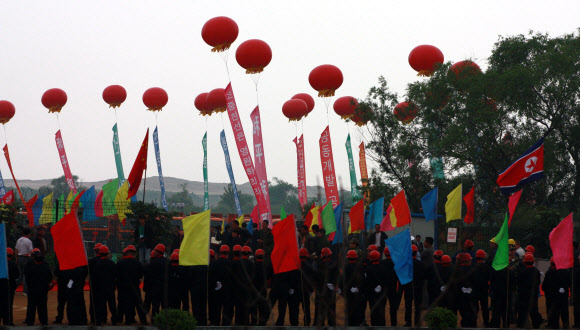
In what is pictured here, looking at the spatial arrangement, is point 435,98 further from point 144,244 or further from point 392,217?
point 144,244

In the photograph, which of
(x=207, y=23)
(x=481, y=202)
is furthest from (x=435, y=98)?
(x=207, y=23)

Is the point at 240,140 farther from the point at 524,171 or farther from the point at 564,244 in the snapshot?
the point at 564,244

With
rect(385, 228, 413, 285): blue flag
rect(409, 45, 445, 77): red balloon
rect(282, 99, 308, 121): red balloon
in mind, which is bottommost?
rect(385, 228, 413, 285): blue flag

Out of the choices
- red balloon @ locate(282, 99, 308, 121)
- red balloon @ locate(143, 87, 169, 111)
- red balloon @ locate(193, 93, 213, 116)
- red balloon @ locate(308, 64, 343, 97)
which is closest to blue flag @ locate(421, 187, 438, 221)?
red balloon @ locate(308, 64, 343, 97)

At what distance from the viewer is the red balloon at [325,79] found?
960 inches

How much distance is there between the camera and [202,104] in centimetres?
3158

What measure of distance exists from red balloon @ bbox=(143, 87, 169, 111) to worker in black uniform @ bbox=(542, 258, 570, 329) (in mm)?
21501

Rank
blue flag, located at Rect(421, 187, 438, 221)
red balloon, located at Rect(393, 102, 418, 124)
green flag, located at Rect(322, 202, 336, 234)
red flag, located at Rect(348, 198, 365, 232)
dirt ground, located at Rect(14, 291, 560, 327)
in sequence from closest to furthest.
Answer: dirt ground, located at Rect(14, 291, 560, 327) < red flag, located at Rect(348, 198, 365, 232) < blue flag, located at Rect(421, 187, 438, 221) < green flag, located at Rect(322, 202, 336, 234) < red balloon, located at Rect(393, 102, 418, 124)

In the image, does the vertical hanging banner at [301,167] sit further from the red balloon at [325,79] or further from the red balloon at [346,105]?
the red balloon at [325,79]

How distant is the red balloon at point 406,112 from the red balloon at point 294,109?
12.2ft

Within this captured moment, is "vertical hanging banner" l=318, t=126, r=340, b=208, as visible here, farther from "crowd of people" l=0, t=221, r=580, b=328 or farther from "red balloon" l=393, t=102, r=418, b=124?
"crowd of people" l=0, t=221, r=580, b=328

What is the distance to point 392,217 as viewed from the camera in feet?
62.0

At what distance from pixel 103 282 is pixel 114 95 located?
20180 mm

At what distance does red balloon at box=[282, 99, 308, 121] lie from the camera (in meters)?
27.4
